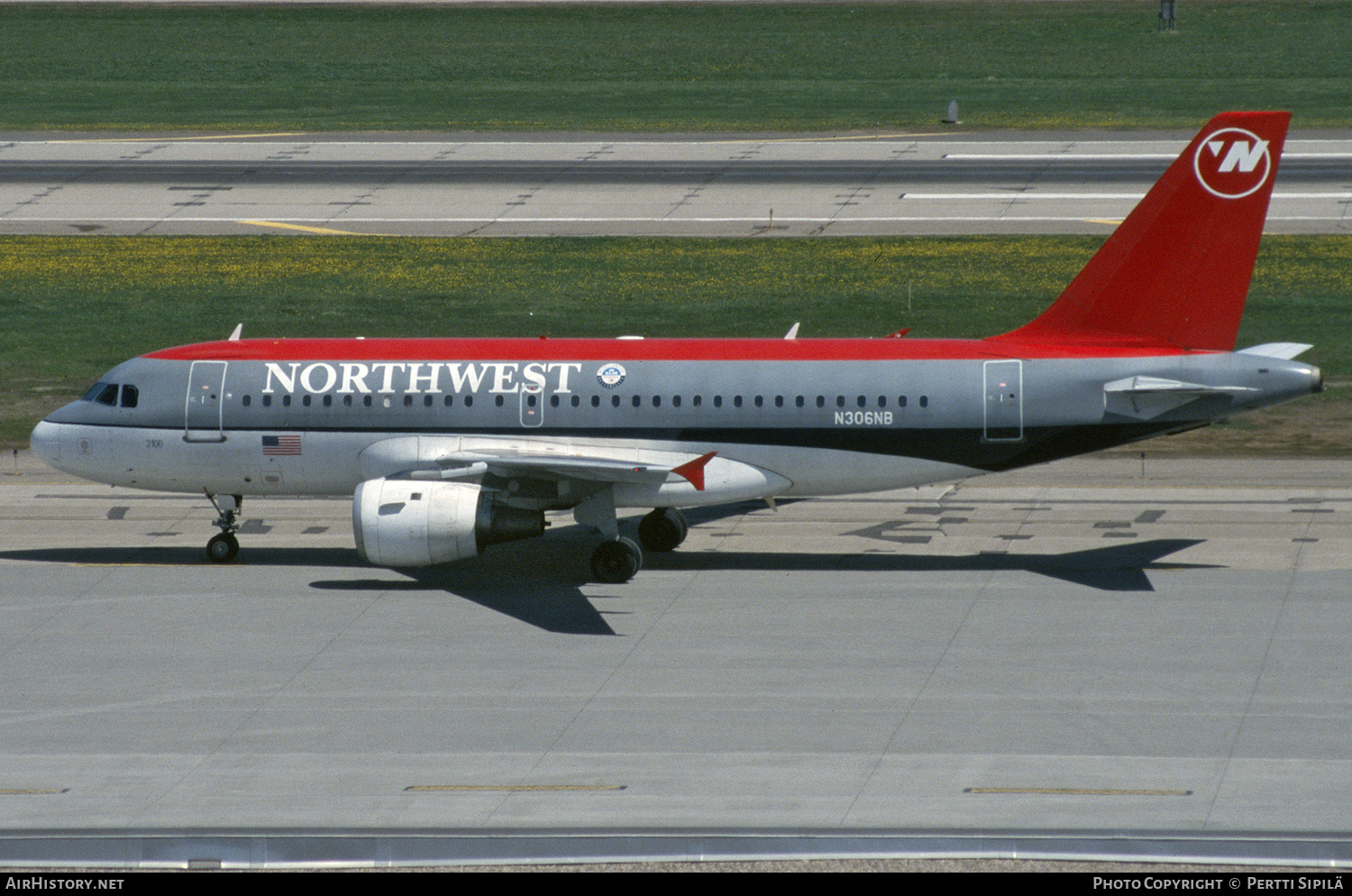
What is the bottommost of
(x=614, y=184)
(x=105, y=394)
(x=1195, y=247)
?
(x=105, y=394)

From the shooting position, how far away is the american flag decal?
34500mm

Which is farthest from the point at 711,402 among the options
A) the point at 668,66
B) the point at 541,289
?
the point at 668,66

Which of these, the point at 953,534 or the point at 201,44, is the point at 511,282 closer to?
the point at 953,534

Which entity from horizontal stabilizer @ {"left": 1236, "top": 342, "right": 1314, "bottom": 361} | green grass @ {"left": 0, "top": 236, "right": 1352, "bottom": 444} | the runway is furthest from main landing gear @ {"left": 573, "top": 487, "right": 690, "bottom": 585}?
the runway

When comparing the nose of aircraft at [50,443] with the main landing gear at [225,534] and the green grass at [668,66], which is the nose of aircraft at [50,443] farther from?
the green grass at [668,66]

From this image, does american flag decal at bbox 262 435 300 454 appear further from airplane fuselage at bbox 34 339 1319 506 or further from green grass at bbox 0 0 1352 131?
green grass at bbox 0 0 1352 131

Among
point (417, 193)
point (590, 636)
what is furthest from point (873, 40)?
point (590, 636)

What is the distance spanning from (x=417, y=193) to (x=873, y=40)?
2265 inches

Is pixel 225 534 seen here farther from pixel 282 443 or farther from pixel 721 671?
pixel 721 671

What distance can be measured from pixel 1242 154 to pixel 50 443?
76.8ft

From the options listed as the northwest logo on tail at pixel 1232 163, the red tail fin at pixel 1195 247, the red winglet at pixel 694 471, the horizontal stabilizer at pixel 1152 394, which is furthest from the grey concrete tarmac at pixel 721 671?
the northwest logo on tail at pixel 1232 163

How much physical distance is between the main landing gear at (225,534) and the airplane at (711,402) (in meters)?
0.09

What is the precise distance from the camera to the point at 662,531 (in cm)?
3591

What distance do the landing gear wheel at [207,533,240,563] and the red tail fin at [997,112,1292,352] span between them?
1718cm
